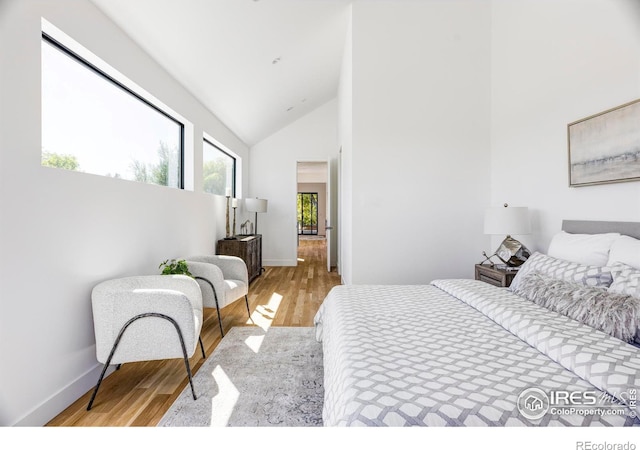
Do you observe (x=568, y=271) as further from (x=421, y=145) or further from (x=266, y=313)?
(x=266, y=313)

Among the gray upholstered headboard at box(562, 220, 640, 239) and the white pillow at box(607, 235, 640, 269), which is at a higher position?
the gray upholstered headboard at box(562, 220, 640, 239)

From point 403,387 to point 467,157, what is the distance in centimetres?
335

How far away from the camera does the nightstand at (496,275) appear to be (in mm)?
2697

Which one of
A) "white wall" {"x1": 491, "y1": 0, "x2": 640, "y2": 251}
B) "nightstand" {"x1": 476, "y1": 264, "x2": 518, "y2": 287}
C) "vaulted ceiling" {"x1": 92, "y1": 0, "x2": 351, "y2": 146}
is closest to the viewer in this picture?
"white wall" {"x1": 491, "y1": 0, "x2": 640, "y2": 251}

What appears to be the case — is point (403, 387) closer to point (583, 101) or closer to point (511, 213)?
point (511, 213)

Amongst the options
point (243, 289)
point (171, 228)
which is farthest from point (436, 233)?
point (171, 228)

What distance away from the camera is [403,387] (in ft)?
3.35

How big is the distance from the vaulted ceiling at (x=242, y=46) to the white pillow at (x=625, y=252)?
3114mm

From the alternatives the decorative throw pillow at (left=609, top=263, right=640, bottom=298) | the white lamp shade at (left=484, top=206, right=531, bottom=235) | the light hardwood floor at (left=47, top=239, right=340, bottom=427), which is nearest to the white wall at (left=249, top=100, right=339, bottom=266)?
the light hardwood floor at (left=47, top=239, right=340, bottom=427)

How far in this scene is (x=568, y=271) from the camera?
1.91 m

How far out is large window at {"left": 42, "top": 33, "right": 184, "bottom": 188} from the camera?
6.21ft

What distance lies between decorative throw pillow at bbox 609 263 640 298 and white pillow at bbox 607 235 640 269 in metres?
0.07

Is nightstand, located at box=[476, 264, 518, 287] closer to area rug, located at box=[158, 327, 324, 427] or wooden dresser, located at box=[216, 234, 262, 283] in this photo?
area rug, located at box=[158, 327, 324, 427]

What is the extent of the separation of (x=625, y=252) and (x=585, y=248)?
0.28m
